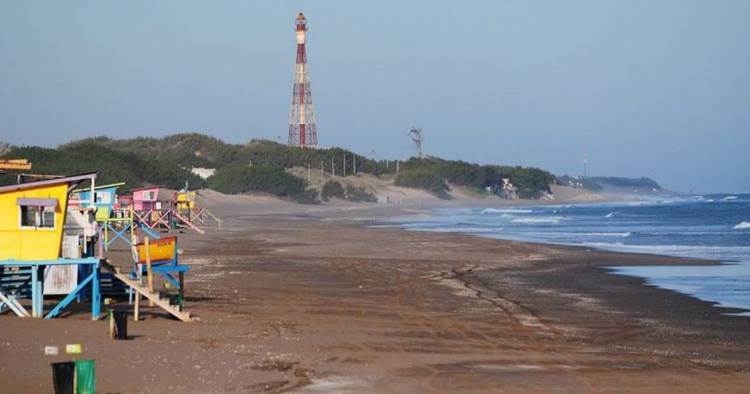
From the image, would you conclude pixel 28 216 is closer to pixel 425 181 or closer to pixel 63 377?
pixel 63 377

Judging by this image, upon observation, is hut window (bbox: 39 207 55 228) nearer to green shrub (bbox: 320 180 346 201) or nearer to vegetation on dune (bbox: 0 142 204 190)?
vegetation on dune (bbox: 0 142 204 190)

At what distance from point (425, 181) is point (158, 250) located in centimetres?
10569

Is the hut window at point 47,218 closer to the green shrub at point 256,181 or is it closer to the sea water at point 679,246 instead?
the sea water at point 679,246

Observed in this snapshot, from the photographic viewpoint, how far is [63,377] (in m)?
9.52

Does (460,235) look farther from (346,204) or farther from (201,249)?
(346,204)

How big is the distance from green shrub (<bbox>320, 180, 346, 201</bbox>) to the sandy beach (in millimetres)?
72613

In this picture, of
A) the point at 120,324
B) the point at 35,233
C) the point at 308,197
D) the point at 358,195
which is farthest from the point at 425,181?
the point at 120,324

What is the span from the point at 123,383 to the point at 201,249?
24068mm

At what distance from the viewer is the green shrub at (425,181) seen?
4815 inches

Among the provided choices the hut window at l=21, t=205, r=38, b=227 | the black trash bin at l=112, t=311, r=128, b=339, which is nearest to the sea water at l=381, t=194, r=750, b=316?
the black trash bin at l=112, t=311, r=128, b=339

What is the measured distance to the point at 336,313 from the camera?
715 inches

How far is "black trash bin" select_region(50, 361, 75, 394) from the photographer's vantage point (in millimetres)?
9461

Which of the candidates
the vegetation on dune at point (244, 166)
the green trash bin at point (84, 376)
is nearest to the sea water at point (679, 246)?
the green trash bin at point (84, 376)

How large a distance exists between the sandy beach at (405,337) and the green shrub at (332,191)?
72613 mm
